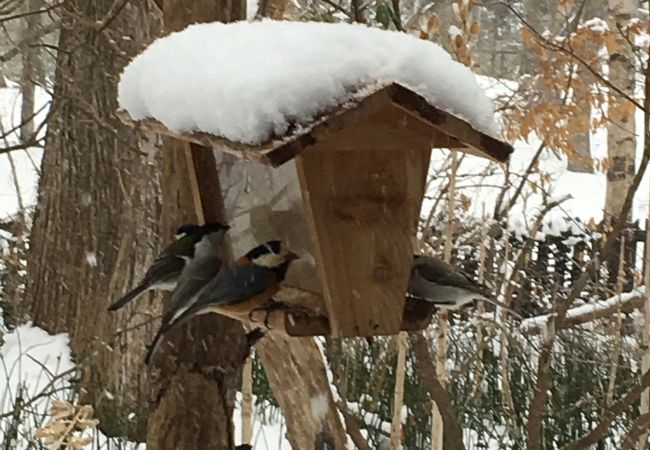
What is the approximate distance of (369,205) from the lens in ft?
4.74

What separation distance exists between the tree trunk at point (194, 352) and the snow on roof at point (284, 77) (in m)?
0.38

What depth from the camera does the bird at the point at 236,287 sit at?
146cm

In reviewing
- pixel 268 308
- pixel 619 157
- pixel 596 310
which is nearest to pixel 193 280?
pixel 268 308

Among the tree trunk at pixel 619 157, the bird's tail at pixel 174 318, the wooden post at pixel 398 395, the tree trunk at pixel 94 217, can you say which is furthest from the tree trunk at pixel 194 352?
the tree trunk at pixel 619 157

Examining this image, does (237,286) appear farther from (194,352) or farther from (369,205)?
(194,352)

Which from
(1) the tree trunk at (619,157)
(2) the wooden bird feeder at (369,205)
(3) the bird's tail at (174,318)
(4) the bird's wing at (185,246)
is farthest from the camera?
(1) the tree trunk at (619,157)

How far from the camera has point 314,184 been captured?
1.37 m

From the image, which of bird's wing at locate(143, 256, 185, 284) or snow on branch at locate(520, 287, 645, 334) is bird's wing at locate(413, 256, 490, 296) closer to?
bird's wing at locate(143, 256, 185, 284)

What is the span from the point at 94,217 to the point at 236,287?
3145 millimetres

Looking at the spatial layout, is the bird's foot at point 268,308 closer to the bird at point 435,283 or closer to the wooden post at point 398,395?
the bird at point 435,283

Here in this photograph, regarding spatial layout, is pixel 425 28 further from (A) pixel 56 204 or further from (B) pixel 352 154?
(A) pixel 56 204

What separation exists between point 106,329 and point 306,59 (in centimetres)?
331

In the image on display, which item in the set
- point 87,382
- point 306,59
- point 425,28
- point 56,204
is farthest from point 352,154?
point 56,204

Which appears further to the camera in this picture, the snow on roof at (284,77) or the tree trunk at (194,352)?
the tree trunk at (194,352)
